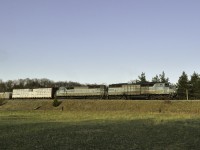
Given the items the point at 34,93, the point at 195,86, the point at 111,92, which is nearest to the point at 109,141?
the point at 111,92

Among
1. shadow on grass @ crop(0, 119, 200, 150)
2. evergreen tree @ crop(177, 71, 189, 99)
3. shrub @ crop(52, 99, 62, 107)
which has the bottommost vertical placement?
shadow on grass @ crop(0, 119, 200, 150)

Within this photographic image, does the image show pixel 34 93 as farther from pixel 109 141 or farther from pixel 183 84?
pixel 109 141

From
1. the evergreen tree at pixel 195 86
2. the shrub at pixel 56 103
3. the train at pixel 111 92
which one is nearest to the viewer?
the train at pixel 111 92

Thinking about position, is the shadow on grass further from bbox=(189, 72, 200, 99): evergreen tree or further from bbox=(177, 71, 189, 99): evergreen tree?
bbox=(177, 71, 189, 99): evergreen tree

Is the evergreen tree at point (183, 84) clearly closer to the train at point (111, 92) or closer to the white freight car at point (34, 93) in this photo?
the train at point (111, 92)

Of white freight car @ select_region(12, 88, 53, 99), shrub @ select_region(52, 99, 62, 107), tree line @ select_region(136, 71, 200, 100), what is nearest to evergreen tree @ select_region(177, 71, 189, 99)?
tree line @ select_region(136, 71, 200, 100)

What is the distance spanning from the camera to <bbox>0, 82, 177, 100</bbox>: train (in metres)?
73.2

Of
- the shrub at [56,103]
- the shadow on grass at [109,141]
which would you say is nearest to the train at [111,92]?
the shrub at [56,103]

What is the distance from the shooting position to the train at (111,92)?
7319 centimetres

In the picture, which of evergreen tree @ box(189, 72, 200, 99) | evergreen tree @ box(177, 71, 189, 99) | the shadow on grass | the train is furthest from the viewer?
evergreen tree @ box(177, 71, 189, 99)

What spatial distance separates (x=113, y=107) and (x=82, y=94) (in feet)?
68.6

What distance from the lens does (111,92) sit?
277ft

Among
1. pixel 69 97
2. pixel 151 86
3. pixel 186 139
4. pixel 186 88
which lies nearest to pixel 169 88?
pixel 151 86

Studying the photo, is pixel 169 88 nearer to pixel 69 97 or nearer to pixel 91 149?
pixel 69 97
